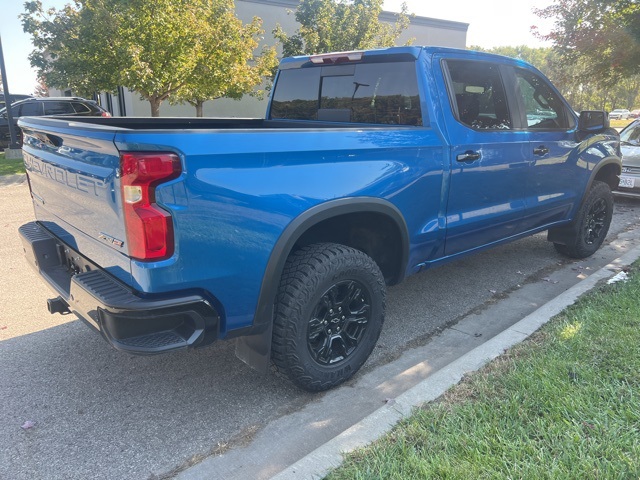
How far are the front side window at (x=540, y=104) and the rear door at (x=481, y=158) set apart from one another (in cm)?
29

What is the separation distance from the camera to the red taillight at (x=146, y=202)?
2.13 metres

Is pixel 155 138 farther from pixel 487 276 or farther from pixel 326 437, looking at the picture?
pixel 487 276

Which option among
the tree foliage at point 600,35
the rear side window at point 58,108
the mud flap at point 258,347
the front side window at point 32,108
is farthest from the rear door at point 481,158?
the front side window at point 32,108

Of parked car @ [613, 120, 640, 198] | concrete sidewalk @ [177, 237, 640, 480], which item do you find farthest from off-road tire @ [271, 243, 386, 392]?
parked car @ [613, 120, 640, 198]

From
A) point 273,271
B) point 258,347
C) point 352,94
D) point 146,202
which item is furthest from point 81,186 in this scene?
point 352,94

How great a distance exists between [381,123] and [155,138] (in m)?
2.01

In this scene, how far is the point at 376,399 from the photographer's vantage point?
2.98 meters

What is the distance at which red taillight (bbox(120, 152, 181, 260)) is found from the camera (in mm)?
2133

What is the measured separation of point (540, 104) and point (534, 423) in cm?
309

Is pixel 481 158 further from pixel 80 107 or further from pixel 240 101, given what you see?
pixel 240 101

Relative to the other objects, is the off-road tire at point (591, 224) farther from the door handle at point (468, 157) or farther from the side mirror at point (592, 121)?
the door handle at point (468, 157)

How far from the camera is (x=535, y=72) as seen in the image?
4523 mm

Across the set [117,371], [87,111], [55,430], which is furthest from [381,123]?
[87,111]

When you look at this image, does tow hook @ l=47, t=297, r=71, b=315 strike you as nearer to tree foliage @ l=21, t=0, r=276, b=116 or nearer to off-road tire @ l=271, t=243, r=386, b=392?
off-road tire @ l=271, t=243, r=386, b=392
